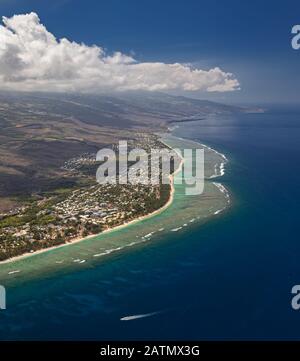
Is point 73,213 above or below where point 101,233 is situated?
above

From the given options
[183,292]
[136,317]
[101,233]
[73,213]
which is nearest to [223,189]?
[73,213]

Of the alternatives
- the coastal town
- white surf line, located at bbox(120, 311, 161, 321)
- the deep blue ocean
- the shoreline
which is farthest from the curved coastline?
white surf line, located at bbox(120, 311, 161, 321)

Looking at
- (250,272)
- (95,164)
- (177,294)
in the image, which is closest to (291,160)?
(95,164)

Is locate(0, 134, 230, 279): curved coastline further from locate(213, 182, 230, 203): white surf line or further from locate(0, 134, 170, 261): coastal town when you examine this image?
locate(0, 134, 170, 261): coastal town

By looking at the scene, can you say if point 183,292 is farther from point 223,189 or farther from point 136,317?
point 223,189

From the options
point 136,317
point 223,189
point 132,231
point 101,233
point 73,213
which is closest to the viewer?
point 136,317

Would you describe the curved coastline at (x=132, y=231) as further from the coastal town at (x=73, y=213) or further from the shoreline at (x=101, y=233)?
the coastal town at (x=73, y=213)

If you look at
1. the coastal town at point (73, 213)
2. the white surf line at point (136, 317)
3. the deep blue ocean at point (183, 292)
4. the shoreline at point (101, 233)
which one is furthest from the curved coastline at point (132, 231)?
the white surf line at point (136, 317)

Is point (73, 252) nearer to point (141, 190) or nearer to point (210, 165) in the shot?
point (141, 190)

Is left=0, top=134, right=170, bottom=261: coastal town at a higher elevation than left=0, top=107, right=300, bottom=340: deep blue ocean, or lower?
higher

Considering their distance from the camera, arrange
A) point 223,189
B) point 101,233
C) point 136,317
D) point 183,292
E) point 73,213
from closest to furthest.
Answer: point 136,317, point 183,292, point 101,233, point 73,213, point 223,189
